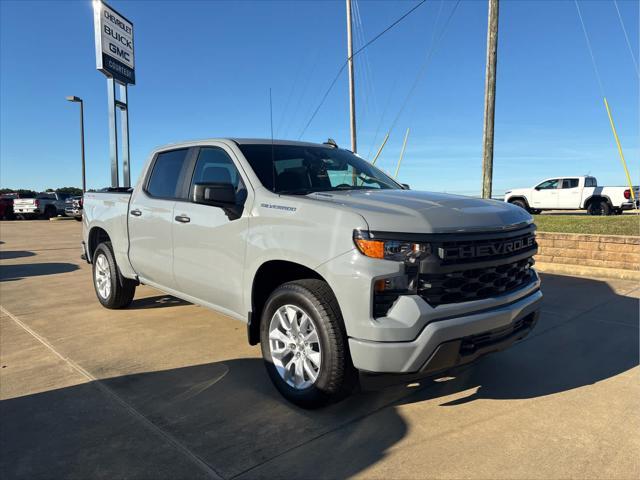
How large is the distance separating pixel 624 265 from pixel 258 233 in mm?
6652

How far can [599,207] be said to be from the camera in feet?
68.0

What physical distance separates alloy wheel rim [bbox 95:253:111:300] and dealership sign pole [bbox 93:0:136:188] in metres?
6.05

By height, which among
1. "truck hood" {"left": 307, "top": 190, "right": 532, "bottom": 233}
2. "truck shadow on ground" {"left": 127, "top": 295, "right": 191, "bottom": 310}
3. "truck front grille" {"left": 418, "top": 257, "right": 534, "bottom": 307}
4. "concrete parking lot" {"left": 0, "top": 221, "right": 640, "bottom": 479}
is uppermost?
"truck hood" {"left": 307, "top": 190, "right": 532, "bottom": 233}

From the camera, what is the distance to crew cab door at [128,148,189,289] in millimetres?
4594

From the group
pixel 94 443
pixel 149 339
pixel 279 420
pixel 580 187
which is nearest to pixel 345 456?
pixel 279 420

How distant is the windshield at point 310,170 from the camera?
153 inches

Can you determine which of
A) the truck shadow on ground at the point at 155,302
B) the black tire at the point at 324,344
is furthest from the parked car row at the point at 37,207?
the black tire at the point at 324,344

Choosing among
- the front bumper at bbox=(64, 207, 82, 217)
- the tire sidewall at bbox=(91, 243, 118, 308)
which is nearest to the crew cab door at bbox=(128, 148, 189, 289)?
the tire sidewall at bbox=(91, 243, 118, 308)

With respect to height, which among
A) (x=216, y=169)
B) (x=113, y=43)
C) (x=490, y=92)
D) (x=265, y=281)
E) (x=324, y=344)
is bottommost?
(x=324, y=344)

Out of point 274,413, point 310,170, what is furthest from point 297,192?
point 274,413

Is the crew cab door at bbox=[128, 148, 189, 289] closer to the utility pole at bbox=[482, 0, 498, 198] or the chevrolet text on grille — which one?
the chevrolet text on grille

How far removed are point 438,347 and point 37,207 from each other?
3215 centimetres

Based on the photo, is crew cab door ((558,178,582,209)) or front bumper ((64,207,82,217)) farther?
front bumper ((64,207,82,217))

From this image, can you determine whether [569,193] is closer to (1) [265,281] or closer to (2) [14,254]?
(2) [14,254]
